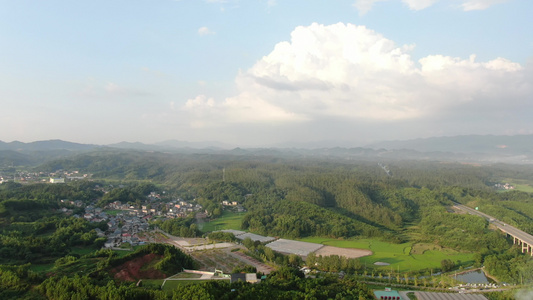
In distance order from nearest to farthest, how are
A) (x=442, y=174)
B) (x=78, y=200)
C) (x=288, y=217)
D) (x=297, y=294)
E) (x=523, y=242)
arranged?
(x=297, y=294)
(x=523, y=242)
(x=288, y=217)
(x=78, y=200)
(x=442, y=174)

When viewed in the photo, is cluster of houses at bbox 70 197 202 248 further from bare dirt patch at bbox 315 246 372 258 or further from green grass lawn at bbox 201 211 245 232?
bare dirt patch at bbox 315 246 372 258

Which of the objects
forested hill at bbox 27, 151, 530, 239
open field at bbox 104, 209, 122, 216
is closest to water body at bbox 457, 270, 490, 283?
forested hill at bbox 27, 151, 530, 239

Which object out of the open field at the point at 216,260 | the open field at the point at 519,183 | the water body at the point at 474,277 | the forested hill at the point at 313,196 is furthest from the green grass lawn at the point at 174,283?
the open field at the point at 519,183

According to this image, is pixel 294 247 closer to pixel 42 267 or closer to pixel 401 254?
pixel 401 254

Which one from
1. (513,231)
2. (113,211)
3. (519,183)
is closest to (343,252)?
(513,231)

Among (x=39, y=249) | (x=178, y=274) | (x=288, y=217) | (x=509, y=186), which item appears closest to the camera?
(x=178, y=274)

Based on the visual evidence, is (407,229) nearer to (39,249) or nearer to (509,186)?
(39,249)

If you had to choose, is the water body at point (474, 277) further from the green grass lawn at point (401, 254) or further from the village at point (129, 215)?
the village at point (129, 215)

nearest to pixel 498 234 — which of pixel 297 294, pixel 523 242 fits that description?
pixel 523 242
